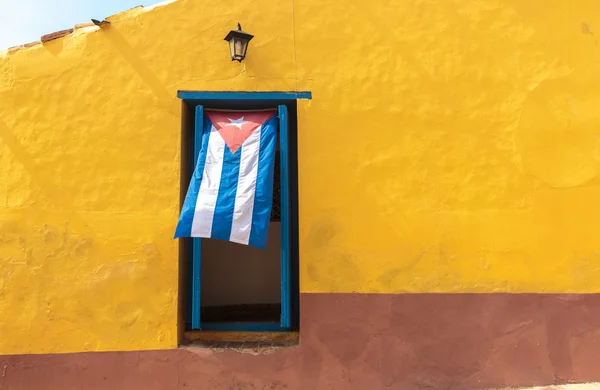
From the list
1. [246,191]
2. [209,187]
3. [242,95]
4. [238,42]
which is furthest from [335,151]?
[238,42]

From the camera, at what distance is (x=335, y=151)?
195 inches

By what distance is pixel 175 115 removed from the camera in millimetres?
4953

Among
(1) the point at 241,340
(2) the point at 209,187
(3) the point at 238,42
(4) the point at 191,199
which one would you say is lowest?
(1) the point at 241,340

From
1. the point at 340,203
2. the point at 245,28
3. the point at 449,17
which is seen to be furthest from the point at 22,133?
the point at 449,17

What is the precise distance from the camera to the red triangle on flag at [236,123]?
16.3ft

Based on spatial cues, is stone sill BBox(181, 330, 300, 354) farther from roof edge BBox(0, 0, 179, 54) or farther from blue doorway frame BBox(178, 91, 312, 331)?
roof edge BBox(0, 0, 179, 54)

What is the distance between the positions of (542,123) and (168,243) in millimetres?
4183

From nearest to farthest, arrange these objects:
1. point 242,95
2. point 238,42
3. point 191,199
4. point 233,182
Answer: point 191,199 < point 233,182 < point 238,42 < point 242,95

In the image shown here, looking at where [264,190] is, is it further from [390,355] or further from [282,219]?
[390,355]

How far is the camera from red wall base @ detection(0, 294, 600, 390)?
15.1 feet

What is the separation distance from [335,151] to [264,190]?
2.88 feet

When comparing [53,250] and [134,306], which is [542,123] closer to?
[134,306]

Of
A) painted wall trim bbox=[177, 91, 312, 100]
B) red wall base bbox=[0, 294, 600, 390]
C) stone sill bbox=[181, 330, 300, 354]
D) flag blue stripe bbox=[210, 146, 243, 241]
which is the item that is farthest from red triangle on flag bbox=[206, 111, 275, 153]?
stone sill bbox=[181, 330, 300, 354]

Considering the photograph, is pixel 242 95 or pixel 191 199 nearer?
pixel 191 199
